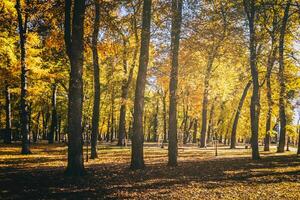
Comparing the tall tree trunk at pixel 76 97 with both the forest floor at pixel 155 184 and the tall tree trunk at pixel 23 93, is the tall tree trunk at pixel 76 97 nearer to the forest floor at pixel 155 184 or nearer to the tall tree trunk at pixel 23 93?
the forest floor at pixel 155 184

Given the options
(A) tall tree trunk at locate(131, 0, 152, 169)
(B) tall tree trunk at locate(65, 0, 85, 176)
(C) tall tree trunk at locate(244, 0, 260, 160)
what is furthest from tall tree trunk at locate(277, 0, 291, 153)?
(B) tall tree trunk at locate(65, 0, 85, 176)

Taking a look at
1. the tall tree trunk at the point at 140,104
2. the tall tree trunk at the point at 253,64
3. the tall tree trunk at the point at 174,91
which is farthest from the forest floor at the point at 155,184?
the tall tree trunk at the point at 253,64

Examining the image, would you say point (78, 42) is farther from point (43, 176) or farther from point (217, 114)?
point (217, 114)

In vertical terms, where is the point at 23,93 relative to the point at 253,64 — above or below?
below

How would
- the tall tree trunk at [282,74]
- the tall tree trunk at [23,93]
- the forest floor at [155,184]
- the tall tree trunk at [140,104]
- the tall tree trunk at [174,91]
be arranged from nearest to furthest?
the forest floor at [155,184] → the tall tree trunk at [140,104] → the tall tree trunk at [174,91] → the tall tree trunk at [282,74] → the tall tree trunk at [23,93]

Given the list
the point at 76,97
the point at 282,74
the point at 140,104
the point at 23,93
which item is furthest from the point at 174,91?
the point at 23,93

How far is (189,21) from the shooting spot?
17891mm

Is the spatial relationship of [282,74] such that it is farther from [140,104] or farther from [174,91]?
[140,104]

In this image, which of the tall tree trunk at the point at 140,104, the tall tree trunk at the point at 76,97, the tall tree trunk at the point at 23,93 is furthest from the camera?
the tall tree trunk at the point at 23,93

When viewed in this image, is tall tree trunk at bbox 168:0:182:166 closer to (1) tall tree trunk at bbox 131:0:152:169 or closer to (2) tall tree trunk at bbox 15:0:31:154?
(1) tall tree trunk at bbox 131:0:152:169

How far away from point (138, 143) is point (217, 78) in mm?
17270

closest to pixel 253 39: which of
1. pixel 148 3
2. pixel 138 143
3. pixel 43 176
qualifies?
pixel 148 3

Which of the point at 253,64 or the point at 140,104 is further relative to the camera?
the point at 253,64

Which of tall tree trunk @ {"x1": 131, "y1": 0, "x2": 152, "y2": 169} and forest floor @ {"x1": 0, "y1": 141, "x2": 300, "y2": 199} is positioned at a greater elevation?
tall tree trunk @ {"x1": 131, "y1": 0, "x2": 152, "y2": 169}
